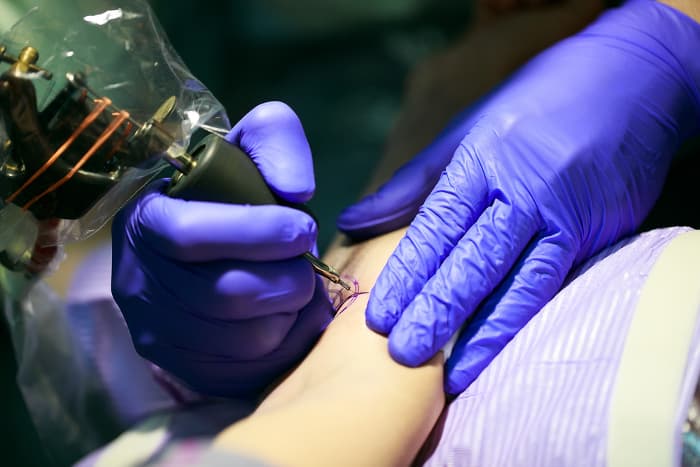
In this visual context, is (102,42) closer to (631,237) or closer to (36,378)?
(36,378)

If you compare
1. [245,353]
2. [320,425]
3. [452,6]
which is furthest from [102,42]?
[452,6]

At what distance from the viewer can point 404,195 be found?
A: 960 mm

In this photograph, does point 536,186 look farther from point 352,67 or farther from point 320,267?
point 352,67

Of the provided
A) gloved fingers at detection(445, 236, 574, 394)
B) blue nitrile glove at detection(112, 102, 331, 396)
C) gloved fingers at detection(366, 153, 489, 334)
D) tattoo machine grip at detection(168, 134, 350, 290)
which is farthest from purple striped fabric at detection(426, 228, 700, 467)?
tattoo machine grip at detection(168, 134, 350, 290)

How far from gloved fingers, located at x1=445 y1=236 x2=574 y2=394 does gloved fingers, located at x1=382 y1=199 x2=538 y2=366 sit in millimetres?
19

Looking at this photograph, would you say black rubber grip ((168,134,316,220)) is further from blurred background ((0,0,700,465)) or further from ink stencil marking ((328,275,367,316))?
blurred background ((0,0,700,465))

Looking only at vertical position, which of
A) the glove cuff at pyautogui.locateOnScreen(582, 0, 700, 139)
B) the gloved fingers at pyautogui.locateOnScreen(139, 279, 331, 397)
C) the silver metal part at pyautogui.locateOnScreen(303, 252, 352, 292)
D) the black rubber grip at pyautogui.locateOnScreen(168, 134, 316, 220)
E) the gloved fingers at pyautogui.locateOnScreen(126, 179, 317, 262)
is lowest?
the gloved fingers at pyautogui.locateOnScreen(139, 279, 331, 397)

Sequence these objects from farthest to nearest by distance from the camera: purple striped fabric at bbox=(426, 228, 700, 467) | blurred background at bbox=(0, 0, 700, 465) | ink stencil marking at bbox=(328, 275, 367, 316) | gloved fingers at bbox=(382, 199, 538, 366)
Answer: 1. blurred background at bbox=(0, 0, 700, 465)
2. ink stencil marking at bbox=(328, 275, 367, 316)
3. gloved fingers at bbox=(382, 199, 538, 366)
4. purple striped fabric at bbox=(426, 228, 700, 467)

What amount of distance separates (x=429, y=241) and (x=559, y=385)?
24 centimetres

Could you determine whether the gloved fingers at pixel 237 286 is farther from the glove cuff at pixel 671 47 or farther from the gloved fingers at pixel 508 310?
the glove cuff at pixel 671 47

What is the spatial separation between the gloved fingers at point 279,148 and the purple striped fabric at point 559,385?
0.33m

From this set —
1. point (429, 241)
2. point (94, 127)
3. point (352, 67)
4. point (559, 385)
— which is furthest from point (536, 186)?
point (352, 67)

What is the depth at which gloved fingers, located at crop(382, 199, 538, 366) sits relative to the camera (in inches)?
28.8

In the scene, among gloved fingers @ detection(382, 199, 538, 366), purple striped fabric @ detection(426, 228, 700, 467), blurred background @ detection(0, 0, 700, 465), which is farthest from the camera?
blurred background @ detection(0, 0, 700, 465)
